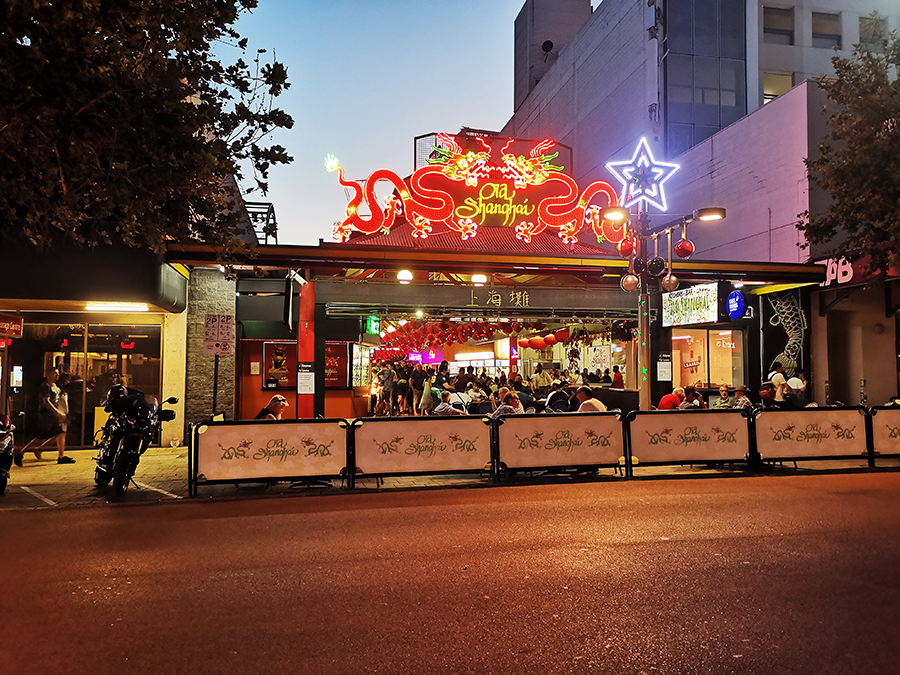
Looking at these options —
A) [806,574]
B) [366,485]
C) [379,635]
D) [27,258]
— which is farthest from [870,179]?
[27,258]

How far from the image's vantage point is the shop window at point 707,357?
20.6m

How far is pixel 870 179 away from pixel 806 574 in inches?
425

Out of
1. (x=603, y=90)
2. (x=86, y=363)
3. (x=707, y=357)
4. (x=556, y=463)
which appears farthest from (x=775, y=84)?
(x=86, y=363)

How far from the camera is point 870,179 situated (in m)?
13.2

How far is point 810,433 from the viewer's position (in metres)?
11.4

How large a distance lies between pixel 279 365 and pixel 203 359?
4368 mm

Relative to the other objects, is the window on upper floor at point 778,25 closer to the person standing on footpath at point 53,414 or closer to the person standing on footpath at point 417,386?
the person standing on footpath at point 417,386

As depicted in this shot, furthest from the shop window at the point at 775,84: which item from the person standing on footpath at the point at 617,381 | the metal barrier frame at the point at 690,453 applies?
the metal barrier frame at the point at 690,453

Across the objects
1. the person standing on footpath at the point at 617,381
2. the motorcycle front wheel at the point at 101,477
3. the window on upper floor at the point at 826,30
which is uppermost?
the window on upper floor at the point at 826,30

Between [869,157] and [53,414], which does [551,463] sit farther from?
[53,414]

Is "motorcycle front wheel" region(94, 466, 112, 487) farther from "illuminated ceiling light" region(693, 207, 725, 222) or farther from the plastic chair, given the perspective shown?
"illuminated ceiling light" region(693, 207, 725, 222)

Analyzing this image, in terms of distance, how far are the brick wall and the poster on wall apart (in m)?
3.86

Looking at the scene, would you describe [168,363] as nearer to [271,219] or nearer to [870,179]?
[271,219]

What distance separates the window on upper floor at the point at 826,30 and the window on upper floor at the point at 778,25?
1.20 metres
